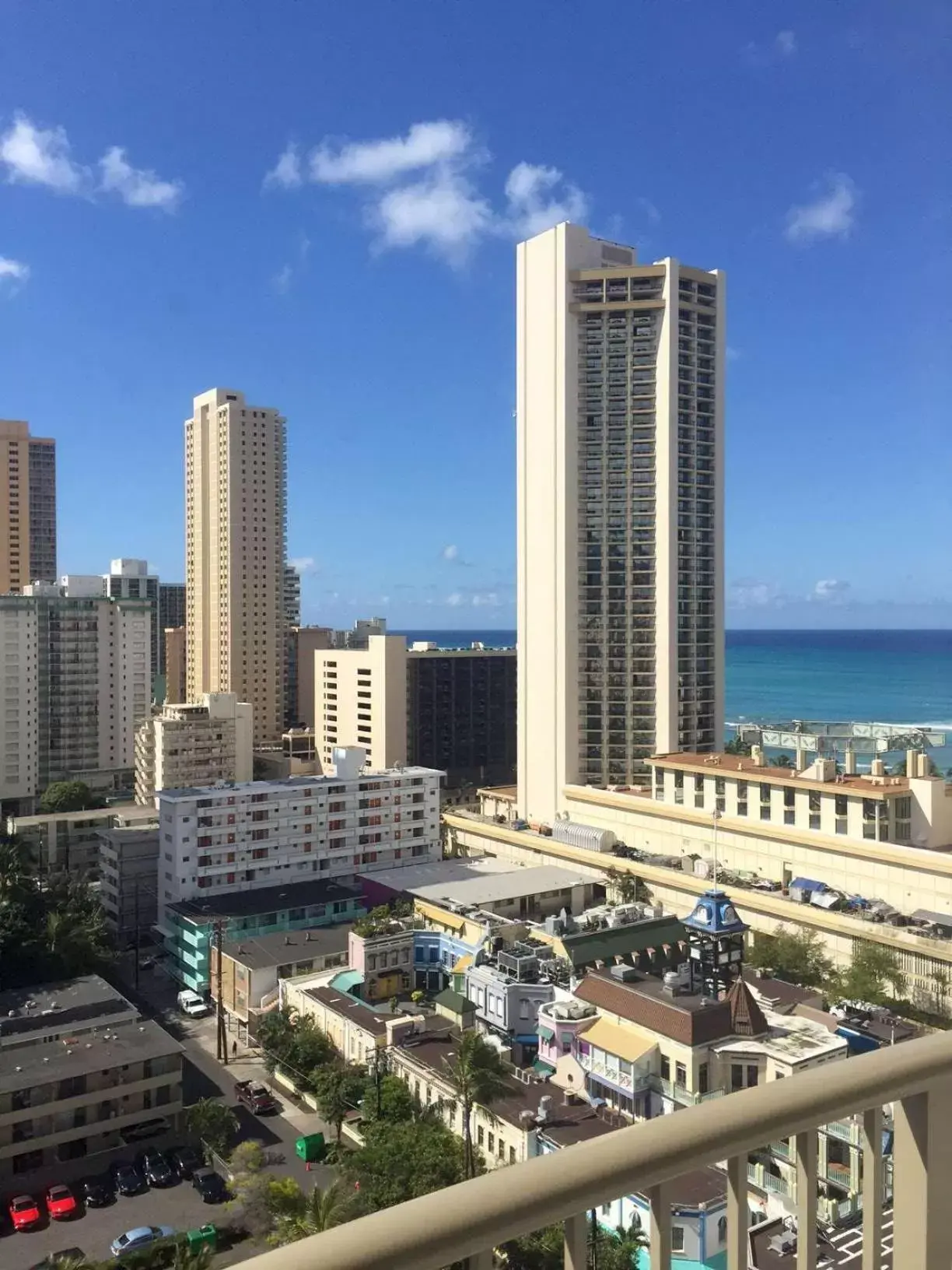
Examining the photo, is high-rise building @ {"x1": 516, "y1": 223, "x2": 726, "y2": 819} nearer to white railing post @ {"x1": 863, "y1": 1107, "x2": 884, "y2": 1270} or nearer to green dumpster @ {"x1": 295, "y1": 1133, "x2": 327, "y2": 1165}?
green dumpster @ {"x1": 295, "y1": 1133, "x2": 327, "y2": 1165}

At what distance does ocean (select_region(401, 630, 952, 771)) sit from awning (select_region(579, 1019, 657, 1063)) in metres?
20.5

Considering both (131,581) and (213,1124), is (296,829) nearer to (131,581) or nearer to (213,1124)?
(213,1124)

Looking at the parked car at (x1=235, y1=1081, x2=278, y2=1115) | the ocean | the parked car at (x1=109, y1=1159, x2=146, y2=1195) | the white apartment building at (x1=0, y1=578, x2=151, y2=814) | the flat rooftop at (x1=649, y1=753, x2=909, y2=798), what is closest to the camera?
the parked car at (x1=109, y1=1159, x2=146, y2=1195)

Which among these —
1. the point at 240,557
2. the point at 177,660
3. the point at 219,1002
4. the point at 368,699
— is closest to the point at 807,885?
the point at 219,1002

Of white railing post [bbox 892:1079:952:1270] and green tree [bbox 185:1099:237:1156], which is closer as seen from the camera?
white railing post [bbox 892:1079:952:1270]

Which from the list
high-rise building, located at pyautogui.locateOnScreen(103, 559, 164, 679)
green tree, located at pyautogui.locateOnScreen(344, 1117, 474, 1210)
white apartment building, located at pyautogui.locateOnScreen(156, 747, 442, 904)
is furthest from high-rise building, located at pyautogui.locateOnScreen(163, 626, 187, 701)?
green tree, located at pyautogui.locateOnScreen(344, 1117, 474, 1210)

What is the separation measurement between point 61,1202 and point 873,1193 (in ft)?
25.1

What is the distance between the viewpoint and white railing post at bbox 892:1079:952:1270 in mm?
880

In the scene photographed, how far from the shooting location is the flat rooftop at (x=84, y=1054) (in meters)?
7.74

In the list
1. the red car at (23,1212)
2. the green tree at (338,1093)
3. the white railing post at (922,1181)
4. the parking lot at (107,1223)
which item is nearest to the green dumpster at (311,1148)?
the green tree at (338,1093)

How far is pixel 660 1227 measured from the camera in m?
0.77

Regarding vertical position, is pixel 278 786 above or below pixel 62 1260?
above

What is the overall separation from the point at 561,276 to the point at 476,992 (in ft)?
39.1

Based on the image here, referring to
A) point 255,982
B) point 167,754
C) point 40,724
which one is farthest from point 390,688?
point 255,982
